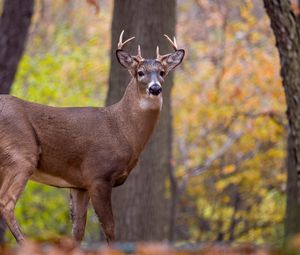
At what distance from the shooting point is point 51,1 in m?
24.1

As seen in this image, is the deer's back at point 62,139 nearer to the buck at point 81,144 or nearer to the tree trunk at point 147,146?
the buck at point 81,144

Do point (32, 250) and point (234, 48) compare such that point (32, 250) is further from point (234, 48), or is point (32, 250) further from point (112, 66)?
point (234, 48)

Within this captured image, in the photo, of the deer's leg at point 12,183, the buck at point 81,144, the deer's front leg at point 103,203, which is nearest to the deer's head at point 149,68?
the buck at point 81,144

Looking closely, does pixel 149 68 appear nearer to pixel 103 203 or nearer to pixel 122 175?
pixel 122 175

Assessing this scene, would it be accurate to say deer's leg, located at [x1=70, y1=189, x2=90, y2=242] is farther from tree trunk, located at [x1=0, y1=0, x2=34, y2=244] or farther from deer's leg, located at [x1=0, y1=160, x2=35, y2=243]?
tree trunk, located at [x1=0, y1=0, x2=34, y2=244]

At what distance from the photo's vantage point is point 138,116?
31.8 ft

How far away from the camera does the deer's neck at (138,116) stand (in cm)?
959

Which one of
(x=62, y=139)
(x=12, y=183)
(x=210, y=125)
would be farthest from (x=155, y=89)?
(x=210, y=125)

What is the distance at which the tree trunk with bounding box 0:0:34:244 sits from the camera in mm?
13562

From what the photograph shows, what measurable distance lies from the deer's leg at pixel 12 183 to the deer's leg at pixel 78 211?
2.39 ft

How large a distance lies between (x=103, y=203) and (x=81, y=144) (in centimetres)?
63

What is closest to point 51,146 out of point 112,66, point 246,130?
point 112,66

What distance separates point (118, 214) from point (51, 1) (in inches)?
468

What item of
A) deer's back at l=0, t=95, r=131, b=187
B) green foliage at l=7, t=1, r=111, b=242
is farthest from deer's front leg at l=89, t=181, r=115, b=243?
green foliage at l=7, t=1, r=111, b=242
